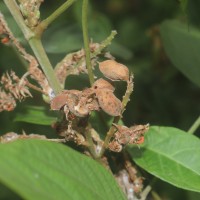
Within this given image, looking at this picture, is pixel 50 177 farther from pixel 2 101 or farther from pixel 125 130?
pixel 2 101

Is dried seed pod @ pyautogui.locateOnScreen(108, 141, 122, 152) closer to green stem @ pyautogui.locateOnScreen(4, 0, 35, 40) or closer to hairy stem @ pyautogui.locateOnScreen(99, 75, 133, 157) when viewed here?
hairy stem @ pyautogui.locateOnScreen(99, 75, 133, 157)

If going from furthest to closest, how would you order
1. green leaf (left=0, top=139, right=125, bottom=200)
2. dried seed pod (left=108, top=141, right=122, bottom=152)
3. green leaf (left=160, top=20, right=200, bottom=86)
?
green leaf (left=160, top=20, right=200, bottom=86), dried seed pod (left=108, top=141, right=122, bottom=152), green leaf (left=0, top=139, right=125, bottom=200)

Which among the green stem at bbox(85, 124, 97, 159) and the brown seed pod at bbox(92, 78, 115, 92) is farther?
the green stem at bbox(85, 124, 97, 159)

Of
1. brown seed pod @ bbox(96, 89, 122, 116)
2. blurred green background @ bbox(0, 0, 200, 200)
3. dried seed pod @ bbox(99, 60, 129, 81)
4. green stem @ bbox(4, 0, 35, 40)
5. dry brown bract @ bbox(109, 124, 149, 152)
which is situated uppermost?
green stem @ bbox(4, 0, 35, 40)

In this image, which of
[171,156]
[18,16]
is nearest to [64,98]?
[18,16]

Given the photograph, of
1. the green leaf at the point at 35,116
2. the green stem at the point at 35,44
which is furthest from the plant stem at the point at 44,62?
the green leaf at the point at 35,116

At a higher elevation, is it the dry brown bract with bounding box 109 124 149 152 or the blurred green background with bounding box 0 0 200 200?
the dry brown bract with bounding box 109 124 149 152

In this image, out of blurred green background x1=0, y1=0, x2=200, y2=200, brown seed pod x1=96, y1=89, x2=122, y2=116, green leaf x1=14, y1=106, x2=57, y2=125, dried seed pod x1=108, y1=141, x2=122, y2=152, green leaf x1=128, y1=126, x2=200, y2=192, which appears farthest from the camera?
blurred green background x1=0, y1=0, x2=200, y2=200

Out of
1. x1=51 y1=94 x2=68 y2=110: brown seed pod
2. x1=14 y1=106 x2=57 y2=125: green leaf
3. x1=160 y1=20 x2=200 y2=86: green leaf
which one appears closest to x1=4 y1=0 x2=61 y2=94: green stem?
x1=51 y1=94 x2=68 y2=110: brown seed pod
